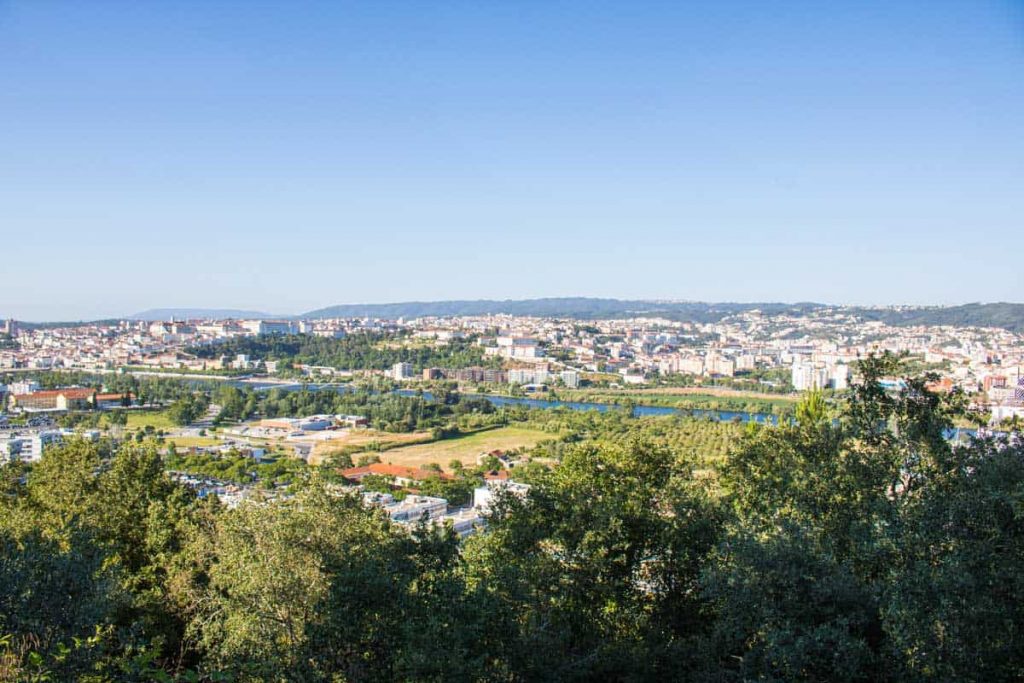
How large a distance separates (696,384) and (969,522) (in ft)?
154

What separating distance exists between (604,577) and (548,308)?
449 ft

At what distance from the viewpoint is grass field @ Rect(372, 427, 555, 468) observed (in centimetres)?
2288

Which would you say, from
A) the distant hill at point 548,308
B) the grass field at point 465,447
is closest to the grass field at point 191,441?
the grass field at point 465,447

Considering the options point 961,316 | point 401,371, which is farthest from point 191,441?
point 961,316

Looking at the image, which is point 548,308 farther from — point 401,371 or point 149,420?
point 149,420

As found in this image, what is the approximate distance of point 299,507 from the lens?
17.5 ft

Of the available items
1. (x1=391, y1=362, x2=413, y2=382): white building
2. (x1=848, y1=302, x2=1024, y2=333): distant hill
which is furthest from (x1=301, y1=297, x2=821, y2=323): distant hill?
(x1=391, y1=362, x2=413, y2=382): white building

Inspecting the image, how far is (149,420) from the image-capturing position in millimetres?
30625

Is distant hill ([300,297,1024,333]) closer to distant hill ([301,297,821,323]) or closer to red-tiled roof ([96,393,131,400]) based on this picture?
distant hill ([301,297,821,323])

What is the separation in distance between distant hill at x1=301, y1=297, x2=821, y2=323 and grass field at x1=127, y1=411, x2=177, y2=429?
88.7 m

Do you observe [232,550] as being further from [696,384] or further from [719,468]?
[696,384]

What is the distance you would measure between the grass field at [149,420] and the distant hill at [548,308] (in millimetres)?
88743

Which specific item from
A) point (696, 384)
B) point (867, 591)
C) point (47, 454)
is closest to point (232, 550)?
A: point (867, 591)

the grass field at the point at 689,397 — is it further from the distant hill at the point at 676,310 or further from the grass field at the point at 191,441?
the distant hill at the point at 676,310
